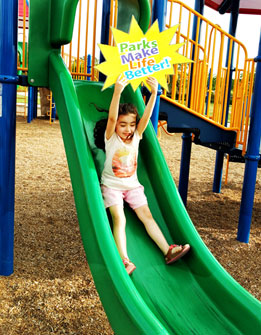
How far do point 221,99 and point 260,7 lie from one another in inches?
115

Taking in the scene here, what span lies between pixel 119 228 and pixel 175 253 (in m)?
0.44

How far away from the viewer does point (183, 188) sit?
5.76 meters

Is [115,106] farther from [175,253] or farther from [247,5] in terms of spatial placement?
[247,5]

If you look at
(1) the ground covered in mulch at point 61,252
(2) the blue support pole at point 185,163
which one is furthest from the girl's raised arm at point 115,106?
(2) the blue support pole at point 185,163

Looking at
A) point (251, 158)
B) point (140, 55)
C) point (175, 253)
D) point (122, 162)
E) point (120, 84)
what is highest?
point (140, 55)

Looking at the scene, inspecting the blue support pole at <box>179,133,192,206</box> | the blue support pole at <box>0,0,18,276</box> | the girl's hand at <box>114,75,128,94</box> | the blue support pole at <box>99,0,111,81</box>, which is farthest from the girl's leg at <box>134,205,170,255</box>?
the blue support pole at <box>179,133,192,206</box>

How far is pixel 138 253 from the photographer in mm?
2809

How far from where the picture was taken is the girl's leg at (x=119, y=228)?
2.65 metres

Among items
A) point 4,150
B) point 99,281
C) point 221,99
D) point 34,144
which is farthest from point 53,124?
point 99,281

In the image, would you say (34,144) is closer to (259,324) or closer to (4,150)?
(4,150)

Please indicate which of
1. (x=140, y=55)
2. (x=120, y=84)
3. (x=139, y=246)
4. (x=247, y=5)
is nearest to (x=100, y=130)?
(x=120, y=84)

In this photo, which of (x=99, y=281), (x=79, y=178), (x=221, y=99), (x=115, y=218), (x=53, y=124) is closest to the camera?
(x=99, y=281)

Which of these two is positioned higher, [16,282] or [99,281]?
[99,281]

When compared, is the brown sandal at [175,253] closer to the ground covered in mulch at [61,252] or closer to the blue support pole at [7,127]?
the ground covered in mulch at [61,252]
